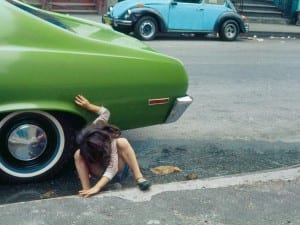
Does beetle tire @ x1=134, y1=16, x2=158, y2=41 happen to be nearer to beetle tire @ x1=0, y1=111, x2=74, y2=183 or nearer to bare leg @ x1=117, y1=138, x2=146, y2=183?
beetle tire @ x1=0, y1=111, x2=74, y2=183

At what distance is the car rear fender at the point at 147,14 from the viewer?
1455cm

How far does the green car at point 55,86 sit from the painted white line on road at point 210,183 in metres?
0.70

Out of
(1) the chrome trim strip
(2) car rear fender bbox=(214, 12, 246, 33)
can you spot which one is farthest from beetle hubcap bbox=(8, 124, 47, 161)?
(2) car rear fender bbox=(214, 12, 246, 33)

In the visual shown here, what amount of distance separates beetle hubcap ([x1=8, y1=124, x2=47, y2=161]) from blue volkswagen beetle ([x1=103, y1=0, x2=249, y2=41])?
10778mm

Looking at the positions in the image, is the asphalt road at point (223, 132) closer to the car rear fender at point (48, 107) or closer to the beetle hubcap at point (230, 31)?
the car rear fender at point (48, 107)

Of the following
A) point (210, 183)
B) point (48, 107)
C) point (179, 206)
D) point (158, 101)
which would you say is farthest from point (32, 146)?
point (210, 183)

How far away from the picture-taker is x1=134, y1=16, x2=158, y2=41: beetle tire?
1466cm

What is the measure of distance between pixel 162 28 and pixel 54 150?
11153mm

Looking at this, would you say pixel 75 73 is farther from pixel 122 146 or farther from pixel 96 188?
pixel 96 188

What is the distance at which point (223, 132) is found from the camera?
5996 mm

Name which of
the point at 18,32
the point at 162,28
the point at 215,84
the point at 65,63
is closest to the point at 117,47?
the point at 65,63

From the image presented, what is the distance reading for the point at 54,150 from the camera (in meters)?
4.24

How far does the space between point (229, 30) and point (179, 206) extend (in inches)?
515

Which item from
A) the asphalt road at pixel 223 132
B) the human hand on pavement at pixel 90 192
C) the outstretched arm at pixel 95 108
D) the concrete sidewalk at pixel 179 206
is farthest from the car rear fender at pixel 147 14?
the human hand on pavement at pixel 90 192
